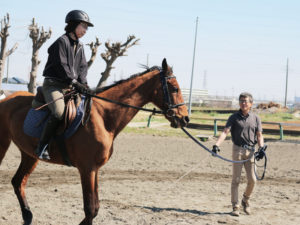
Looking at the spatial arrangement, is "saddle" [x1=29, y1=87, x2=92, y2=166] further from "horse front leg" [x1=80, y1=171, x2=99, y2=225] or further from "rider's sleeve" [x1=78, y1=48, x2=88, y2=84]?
"horse front leg" [x1=80, y1=171, x2=99, y2=225]

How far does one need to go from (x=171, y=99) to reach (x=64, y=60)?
1.52 m

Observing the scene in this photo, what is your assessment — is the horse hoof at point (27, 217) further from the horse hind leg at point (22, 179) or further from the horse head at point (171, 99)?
the horse head at point (171, 99)

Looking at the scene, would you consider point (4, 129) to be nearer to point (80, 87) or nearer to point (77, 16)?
point (80, 87)

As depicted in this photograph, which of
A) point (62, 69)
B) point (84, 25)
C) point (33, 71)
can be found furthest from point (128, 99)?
point (33, 71)

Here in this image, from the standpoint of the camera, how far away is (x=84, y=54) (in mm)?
5145

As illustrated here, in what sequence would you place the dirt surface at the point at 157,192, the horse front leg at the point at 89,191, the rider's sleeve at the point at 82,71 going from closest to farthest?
the horse front leg at the point at 89,191 < the rider's sleeve at the point at 82,71 < the dirt surface at the point at 157,192

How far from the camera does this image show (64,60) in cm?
470

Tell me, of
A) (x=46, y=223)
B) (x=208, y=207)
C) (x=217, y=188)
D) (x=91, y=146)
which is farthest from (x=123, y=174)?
(x=91, y=146)

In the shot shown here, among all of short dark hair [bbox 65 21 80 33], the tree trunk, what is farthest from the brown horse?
the tree trunk

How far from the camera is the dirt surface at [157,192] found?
5.64 m

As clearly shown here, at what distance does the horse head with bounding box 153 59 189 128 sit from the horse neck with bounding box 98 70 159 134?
0.43ft

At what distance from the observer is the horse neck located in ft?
16.1

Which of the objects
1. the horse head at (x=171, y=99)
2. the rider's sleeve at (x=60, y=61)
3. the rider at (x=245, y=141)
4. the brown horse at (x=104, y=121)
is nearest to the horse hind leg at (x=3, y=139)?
the brown horse at (x=104, y=121)

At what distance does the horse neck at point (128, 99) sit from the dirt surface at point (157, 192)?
1574 millimetres
